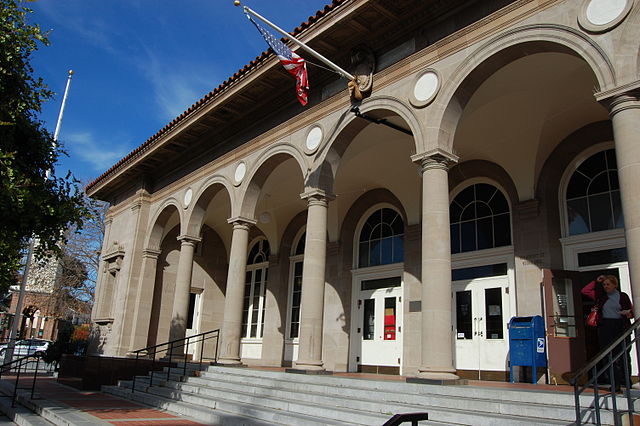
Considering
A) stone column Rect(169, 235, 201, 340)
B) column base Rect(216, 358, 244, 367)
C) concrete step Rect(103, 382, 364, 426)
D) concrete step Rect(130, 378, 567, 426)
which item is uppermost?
stone column Rect(169, 235, 201, 340)

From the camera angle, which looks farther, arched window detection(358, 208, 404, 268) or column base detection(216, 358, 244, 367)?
arched window detection(358, 208, 404, 268)

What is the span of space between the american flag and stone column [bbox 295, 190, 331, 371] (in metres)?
2.19

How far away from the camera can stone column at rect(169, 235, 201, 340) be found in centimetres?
1511

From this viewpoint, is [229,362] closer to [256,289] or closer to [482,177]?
[256,289]

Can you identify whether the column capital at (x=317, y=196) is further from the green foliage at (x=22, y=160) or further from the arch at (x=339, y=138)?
the green foliage at (x=22, y=160)

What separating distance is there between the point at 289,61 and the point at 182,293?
8.12 metres

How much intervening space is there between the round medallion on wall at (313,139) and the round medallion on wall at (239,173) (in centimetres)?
266

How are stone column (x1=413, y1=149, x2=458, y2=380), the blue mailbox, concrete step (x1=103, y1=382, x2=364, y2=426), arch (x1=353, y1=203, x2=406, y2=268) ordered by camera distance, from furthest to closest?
arch (x1=353, y1=203, x2=406, y2=268) < the blue mailbox < stone column (x1=413, y1=149, x2=458, y2=380) < concrete step (x1=103, y1=382, x2=364, y2=426)

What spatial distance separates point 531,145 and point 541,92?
58.5 inches

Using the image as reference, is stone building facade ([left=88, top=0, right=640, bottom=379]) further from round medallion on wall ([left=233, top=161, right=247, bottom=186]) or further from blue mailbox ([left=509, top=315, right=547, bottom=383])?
blue mailbox ([left=509, top=315, right=547, bottom=383])

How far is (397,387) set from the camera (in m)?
7.99

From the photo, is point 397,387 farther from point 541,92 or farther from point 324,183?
point 541,92

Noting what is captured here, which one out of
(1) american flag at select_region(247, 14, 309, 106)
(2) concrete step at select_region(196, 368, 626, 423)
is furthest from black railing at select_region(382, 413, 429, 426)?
(1) american flag at select_region(247, 14, 309, 106)

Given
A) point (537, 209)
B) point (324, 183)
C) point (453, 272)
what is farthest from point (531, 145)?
point (324, 183)
